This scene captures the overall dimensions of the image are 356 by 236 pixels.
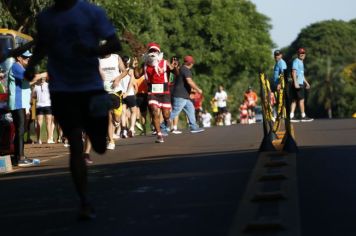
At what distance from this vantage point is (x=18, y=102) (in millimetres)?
15477

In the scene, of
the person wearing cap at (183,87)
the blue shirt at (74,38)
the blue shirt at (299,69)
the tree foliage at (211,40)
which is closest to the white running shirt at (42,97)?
the person wearing cap at (183,87)

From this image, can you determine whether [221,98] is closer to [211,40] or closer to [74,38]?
[211,40]

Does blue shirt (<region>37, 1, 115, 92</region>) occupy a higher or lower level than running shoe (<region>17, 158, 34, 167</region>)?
higher

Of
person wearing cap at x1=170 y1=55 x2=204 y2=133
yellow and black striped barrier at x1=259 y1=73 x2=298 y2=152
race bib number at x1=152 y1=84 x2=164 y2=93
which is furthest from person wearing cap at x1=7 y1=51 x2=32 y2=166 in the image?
person wearing cap at x1=170 y1=55 x2=204 y2=133

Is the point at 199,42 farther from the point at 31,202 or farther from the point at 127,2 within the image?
the point at 31,202

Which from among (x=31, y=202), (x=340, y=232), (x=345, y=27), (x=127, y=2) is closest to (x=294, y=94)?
(x=127, y=2)

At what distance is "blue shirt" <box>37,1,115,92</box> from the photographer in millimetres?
8680

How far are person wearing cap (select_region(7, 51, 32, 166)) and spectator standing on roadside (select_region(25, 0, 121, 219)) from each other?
6.79m

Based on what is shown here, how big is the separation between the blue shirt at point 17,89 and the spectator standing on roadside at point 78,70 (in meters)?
6.77

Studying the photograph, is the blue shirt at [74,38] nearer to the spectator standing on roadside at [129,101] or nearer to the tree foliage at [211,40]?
the spectator standing on roadside at [129,101]

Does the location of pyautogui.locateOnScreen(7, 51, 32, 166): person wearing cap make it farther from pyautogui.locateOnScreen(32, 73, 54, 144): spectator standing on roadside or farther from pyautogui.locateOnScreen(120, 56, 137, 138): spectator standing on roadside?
pyautogui.locateOnScreen(32, 73, 54, 144): spectator standing on roadside

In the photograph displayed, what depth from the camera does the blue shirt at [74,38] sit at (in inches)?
342

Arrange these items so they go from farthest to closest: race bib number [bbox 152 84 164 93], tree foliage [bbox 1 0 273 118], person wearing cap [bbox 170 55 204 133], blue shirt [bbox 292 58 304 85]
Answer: tree foliage [bbox 1 0 273 118], blue shirt [bbox 292 58 304 85], person wearing cap [bbox 170 55 204 133], race bib number [bbox 152 84 164 93]

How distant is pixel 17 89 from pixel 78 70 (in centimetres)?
713
